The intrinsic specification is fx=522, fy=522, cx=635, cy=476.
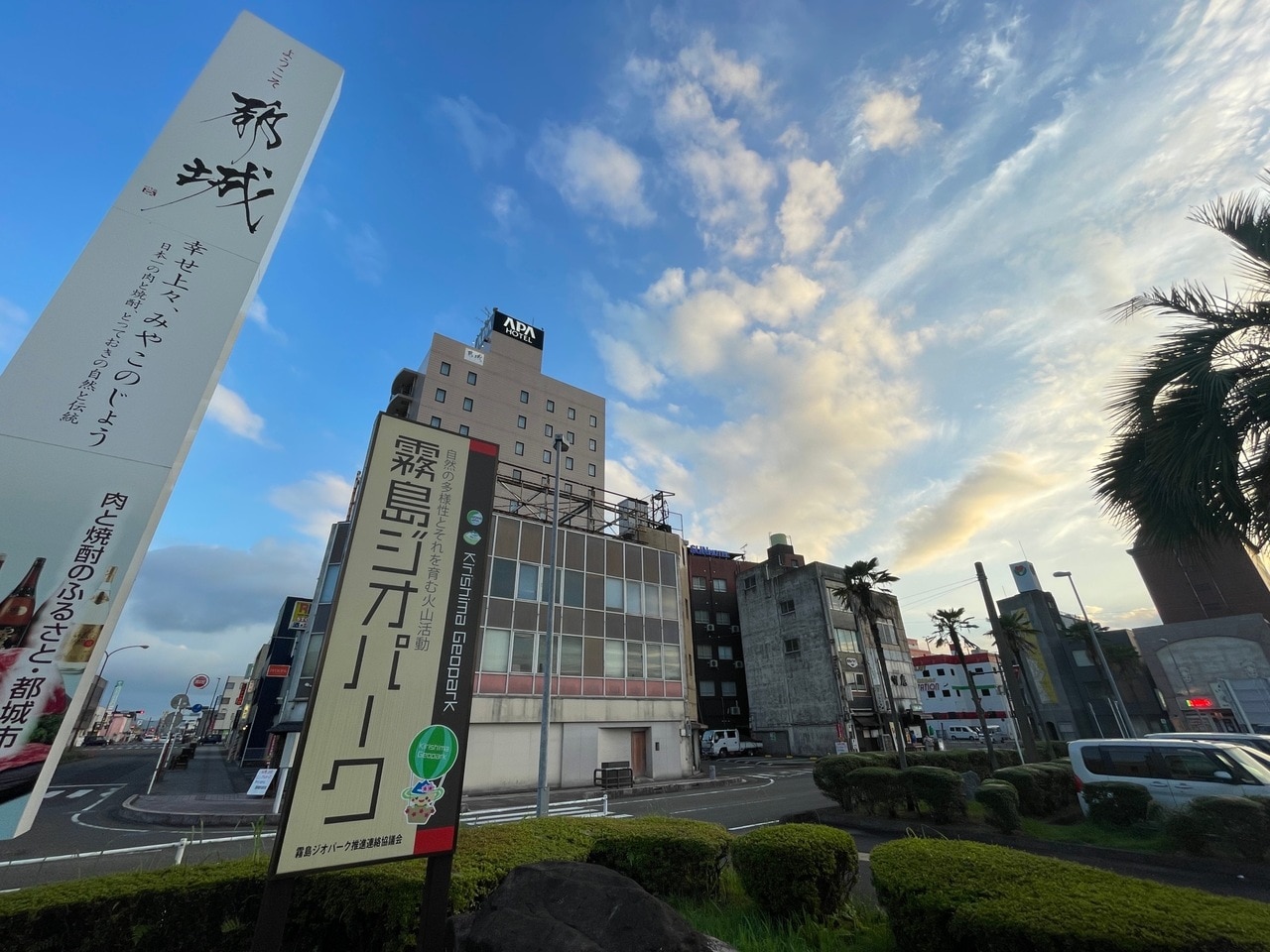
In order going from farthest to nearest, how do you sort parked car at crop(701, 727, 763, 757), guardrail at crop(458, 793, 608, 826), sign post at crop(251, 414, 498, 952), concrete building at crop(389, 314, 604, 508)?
parked car at crop(701, 727, 763, 757) → concrete building at crop(389, 314, 604, 508) → guardrail at crop(458, 793, 608, 826) → sign post at crop(251, 414, 498, 952)

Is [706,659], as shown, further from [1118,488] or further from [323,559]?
[1118,488]

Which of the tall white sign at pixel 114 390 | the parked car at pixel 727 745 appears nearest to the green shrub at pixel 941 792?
the tall white sign at pixel 114 390

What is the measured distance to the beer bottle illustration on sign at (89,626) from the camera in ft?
19.0

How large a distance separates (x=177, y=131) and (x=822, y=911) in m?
14.7

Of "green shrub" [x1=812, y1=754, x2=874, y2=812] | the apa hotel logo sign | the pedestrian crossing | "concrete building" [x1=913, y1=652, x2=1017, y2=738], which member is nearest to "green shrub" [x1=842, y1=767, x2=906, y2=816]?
"green shrub" [x1=812, y1=754, x2=874, y2=812]

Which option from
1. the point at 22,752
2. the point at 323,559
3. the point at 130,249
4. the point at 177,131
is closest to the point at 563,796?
the point at 323,559

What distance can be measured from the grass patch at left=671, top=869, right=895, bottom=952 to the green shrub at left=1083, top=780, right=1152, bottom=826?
8.83 metres

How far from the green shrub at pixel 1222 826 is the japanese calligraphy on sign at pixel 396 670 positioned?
1229cm

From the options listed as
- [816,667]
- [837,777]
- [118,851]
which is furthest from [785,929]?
[816,667]

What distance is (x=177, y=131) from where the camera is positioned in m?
8.80

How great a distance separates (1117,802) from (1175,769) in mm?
1321

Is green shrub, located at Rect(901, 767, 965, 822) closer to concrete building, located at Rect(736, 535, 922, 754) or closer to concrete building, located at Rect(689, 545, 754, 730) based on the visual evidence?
concrete building, located at Rect(736, 535, 922, 754)

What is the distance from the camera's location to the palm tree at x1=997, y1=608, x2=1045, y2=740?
34.3 meters

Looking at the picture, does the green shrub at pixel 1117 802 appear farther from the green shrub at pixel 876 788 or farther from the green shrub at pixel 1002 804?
the green shrub at pixel 876 788
